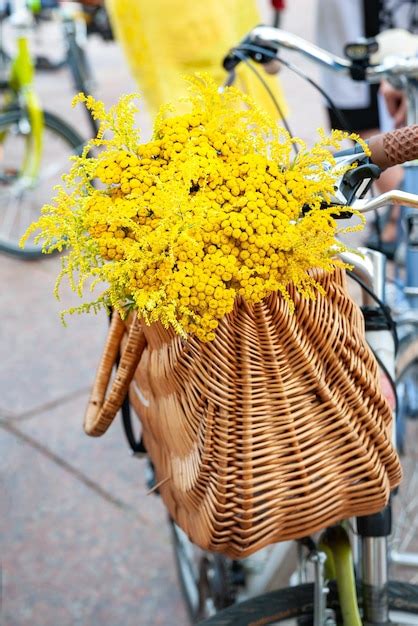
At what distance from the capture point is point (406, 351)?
2.46m

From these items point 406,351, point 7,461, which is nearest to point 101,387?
point 406,351

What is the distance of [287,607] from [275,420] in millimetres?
508

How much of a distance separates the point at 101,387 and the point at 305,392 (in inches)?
21.3

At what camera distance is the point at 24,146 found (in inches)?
221

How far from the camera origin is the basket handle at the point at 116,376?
1452 millimetres

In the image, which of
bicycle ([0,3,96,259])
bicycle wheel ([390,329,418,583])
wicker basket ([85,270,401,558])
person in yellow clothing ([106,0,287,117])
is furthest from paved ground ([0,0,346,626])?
wicker basket ([85,270,401,558])

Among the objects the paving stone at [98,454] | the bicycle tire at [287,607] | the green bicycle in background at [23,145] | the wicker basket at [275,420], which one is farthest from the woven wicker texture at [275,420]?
the green bicycle in background at [23,145]

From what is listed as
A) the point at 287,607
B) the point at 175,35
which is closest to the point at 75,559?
the point at 287,607

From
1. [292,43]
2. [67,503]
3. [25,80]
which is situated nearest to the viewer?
A: [292,43]

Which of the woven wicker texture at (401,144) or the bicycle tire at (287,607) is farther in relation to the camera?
the bicycle tire at (287,607)

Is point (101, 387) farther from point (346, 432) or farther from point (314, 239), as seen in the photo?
point (314, 239)

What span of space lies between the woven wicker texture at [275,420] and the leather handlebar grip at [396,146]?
0.66 ft

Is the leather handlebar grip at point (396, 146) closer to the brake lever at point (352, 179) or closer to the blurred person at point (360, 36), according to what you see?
the brake lever at point (352, 179)

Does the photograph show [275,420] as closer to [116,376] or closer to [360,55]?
[116,376]
